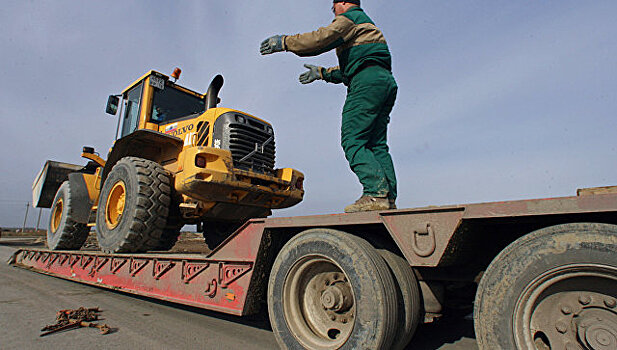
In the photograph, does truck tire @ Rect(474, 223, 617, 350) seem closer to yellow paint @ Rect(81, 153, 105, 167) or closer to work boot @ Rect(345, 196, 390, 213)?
work boot @ Rect(345, 196, 390, 213)

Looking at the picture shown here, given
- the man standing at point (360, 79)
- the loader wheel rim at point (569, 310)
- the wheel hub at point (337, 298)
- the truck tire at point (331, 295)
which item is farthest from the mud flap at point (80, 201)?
the loader wheel rim at point (569, 310)

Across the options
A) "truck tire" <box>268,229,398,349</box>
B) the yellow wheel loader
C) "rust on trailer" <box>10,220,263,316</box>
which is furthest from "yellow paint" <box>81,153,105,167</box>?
"truck tire" <box>268,229,398,349</box>

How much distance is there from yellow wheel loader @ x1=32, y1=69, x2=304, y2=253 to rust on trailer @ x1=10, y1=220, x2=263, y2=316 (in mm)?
345

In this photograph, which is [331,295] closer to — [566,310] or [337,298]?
[337,298]

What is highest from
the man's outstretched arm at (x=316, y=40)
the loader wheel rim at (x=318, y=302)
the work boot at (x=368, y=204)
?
the man's outstretched arm at (x=316, y=40)

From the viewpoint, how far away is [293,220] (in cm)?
256

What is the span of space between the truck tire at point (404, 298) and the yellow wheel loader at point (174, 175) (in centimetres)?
261

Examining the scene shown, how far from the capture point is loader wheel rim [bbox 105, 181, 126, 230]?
491 centimetres

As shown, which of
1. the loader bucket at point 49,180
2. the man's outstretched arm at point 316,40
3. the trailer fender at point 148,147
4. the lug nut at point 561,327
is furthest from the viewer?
the loader bucket at point 49,180

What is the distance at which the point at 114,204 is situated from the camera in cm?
507

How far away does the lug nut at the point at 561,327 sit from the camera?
1.53 m

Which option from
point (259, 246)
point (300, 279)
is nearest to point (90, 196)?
point (259, 246)

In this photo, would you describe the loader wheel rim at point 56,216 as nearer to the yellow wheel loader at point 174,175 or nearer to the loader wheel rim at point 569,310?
the yellow wheel loader at point 174,175

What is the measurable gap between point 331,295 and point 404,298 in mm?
471
